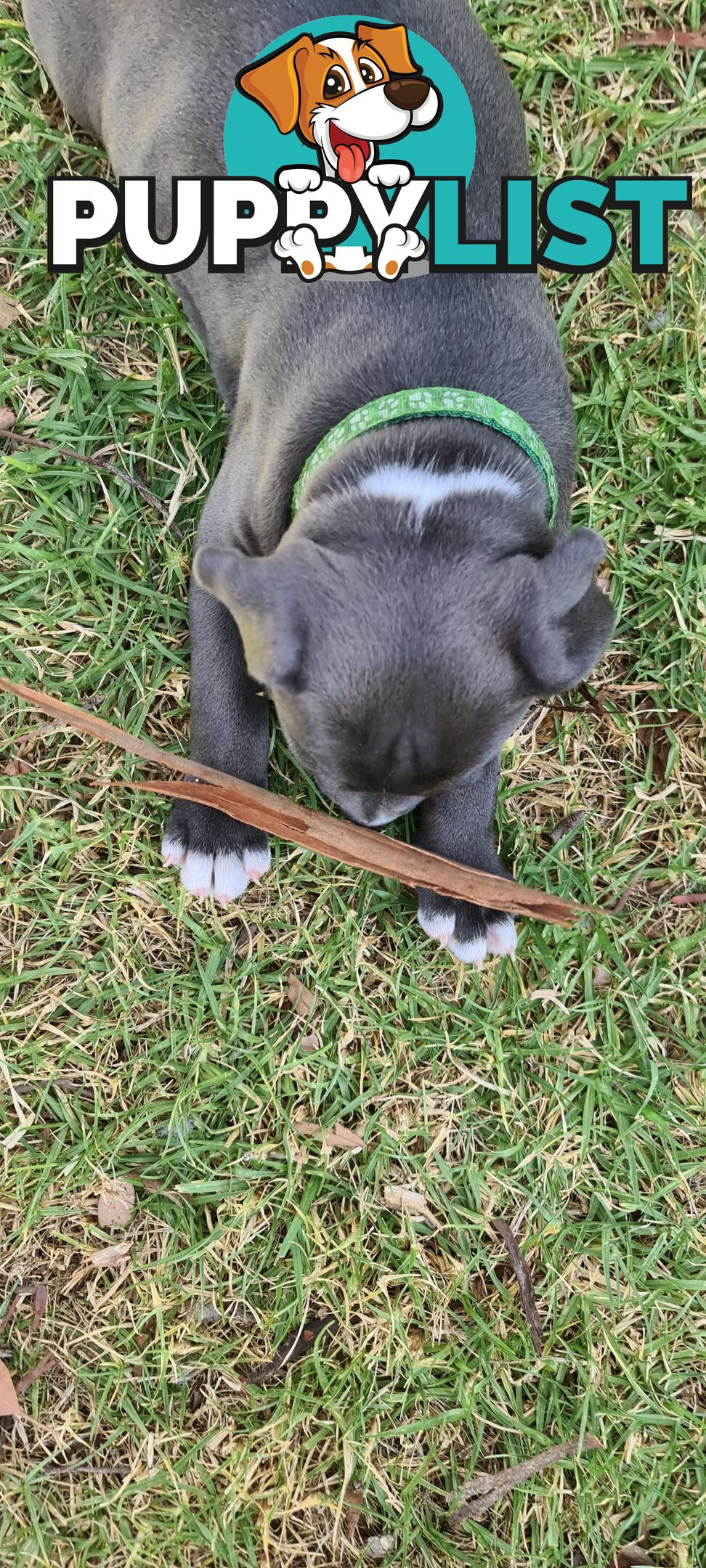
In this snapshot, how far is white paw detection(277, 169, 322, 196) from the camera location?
13.0ft

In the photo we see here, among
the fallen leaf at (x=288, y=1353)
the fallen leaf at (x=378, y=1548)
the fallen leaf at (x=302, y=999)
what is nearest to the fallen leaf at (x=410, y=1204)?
the fallen leaf at (x=288, y=1353)

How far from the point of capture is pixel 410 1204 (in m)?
4.82

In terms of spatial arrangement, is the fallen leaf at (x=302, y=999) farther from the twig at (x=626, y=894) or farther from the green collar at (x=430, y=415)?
the green collar at (x=430, y=415)

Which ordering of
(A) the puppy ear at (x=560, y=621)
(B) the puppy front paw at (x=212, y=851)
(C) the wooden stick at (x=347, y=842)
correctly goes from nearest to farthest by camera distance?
1. (A) the puppy ear at (x=560, y=621)
2. (C) the wooden stick at (x=347, y=842)
3. (B) the puppy front paw at (x=212, y=851)

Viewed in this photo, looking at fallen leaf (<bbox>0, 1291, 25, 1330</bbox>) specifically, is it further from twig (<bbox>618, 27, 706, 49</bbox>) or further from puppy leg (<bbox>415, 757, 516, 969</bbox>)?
twig (<bbox>618, 27, 706, 49</bbox>)

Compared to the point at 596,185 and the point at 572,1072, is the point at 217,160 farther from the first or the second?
the point at 572,1072

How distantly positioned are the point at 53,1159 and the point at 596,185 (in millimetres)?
4432

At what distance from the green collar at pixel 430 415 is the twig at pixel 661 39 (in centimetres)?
257

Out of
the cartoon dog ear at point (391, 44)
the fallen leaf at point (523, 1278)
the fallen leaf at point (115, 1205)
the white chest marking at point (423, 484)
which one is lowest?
the fallen leaf at point (523, 1278)

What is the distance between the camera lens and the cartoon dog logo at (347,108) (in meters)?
3.80

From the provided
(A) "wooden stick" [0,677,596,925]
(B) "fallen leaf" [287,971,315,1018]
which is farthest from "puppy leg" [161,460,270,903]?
(B) "fallen leaf" [287,971,315,1018]

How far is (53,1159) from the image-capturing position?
15.7ft

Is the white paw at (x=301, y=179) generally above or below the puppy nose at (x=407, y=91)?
below

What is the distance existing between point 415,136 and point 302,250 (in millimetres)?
498
